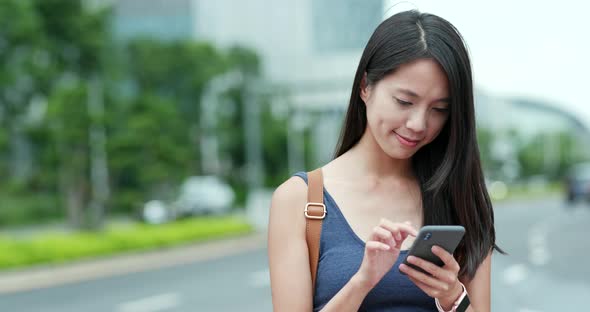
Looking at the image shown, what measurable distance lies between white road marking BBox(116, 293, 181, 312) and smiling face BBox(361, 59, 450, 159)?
1020cm

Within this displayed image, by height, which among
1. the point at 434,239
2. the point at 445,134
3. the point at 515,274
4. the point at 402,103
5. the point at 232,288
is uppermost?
the point at 402,103

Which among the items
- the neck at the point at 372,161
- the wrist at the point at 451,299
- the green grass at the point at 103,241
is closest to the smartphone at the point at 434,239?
the wrist at the point at 451,299

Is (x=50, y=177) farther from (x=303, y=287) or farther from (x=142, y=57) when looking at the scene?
(x=303, y=287)

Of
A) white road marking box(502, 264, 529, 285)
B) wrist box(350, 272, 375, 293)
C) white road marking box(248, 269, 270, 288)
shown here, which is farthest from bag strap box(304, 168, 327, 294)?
white road marking box(248, 269, 270, 288)

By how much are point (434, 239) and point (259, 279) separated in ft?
46.3

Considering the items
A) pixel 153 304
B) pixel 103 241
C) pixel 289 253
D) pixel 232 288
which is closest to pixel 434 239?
pixel 289 253

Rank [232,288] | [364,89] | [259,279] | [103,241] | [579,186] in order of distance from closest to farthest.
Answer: [364,89] < [232,288] < [259,279] < [103,241] < [579,186]

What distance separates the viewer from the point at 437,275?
2.36 m

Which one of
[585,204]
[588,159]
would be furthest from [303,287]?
[588,159]

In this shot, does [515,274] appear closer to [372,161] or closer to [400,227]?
[372,161]

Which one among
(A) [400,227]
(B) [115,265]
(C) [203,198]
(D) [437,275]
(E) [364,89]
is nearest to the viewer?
(A) [400,227]

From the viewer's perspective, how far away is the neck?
2.71 metres

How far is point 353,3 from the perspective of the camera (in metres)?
43.9

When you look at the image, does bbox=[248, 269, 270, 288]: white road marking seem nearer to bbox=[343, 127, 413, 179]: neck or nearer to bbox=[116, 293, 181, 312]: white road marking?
bbox=[116, 293, 181, 312]: white road marking
